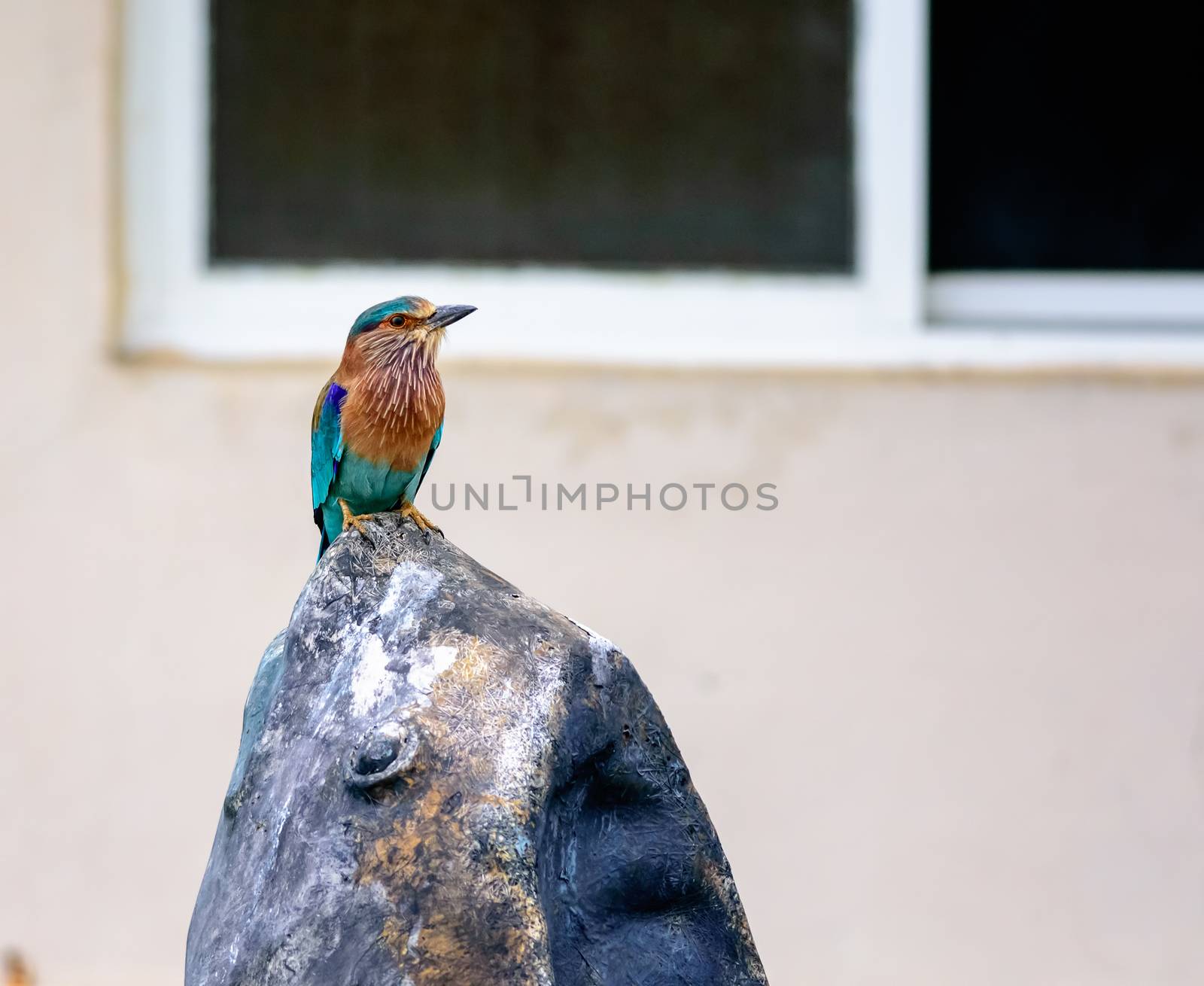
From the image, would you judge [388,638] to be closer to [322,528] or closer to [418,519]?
[418,519]

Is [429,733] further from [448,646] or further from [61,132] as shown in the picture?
[61,132]

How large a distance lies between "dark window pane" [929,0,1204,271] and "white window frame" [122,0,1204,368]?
12.3 inches

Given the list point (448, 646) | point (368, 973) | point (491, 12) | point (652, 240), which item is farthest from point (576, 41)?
point (368, 973)

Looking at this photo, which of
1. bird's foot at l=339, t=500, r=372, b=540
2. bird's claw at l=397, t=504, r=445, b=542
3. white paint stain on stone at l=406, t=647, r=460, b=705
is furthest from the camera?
bird's claw at l=397, t=504, r=445, b=542

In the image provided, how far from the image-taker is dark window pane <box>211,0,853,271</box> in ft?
15.2

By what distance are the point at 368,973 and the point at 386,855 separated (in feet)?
0.42

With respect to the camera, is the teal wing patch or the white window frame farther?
the white window frame

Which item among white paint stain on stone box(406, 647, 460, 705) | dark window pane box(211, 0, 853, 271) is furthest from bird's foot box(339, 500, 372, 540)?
dark window pane box(211, 0, 853, 271)

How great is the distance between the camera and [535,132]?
185 inches

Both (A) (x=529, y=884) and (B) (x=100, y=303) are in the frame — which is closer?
(A) (x=529, y=884)

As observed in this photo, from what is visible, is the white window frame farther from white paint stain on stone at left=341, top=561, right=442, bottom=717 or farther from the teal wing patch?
white paint stain on stone at left=341, top=561, right=442, bottom=717

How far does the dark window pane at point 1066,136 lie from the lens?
4.66 metres

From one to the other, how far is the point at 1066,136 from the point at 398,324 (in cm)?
314

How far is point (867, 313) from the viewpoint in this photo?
4.34m
